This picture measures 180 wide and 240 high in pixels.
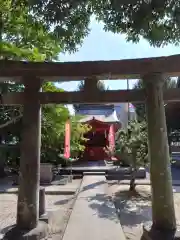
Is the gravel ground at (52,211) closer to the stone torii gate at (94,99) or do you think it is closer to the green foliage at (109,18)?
the stone torii gate at (94,99)

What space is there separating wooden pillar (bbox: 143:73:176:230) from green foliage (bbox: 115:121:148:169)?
515 cm

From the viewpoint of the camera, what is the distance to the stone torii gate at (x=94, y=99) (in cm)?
502

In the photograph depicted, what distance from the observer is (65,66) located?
544 centimetres

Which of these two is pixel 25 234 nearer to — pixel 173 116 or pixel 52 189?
pixel 52 189

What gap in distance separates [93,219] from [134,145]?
4.14 metres

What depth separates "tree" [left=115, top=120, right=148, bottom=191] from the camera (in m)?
10.3

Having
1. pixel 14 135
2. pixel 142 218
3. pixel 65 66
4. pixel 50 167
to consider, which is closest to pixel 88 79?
pixel 65 66

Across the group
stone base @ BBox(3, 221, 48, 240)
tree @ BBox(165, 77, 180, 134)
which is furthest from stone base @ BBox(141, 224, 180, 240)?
tree @ BBox(165, 77, 180, 134)

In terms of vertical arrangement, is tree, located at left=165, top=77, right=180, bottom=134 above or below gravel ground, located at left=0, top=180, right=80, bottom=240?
above

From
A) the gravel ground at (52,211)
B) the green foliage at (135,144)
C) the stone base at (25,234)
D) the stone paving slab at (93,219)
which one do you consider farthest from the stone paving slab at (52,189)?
the stone base at (25,234)

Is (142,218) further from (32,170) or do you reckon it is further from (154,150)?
→ (32,170)

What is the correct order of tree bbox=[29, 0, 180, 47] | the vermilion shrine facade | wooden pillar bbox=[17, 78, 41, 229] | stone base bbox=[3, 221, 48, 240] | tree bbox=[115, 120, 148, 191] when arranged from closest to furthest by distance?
1. tree bbox=[29, 0, 180, 47]
2. stone base bbox=[3, 221, 48, 240]
3. wooden pillar bbox=[17, 78, 41, 229]
4. tree bbox=[115, 120, 148, 191]
5. the vermilion shrine facade

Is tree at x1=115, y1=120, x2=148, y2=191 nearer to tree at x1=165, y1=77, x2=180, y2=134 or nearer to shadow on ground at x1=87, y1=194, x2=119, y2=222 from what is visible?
shadow on ground at x1=87, y1=194, x2=119, y2=222

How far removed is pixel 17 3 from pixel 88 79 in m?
2.03
